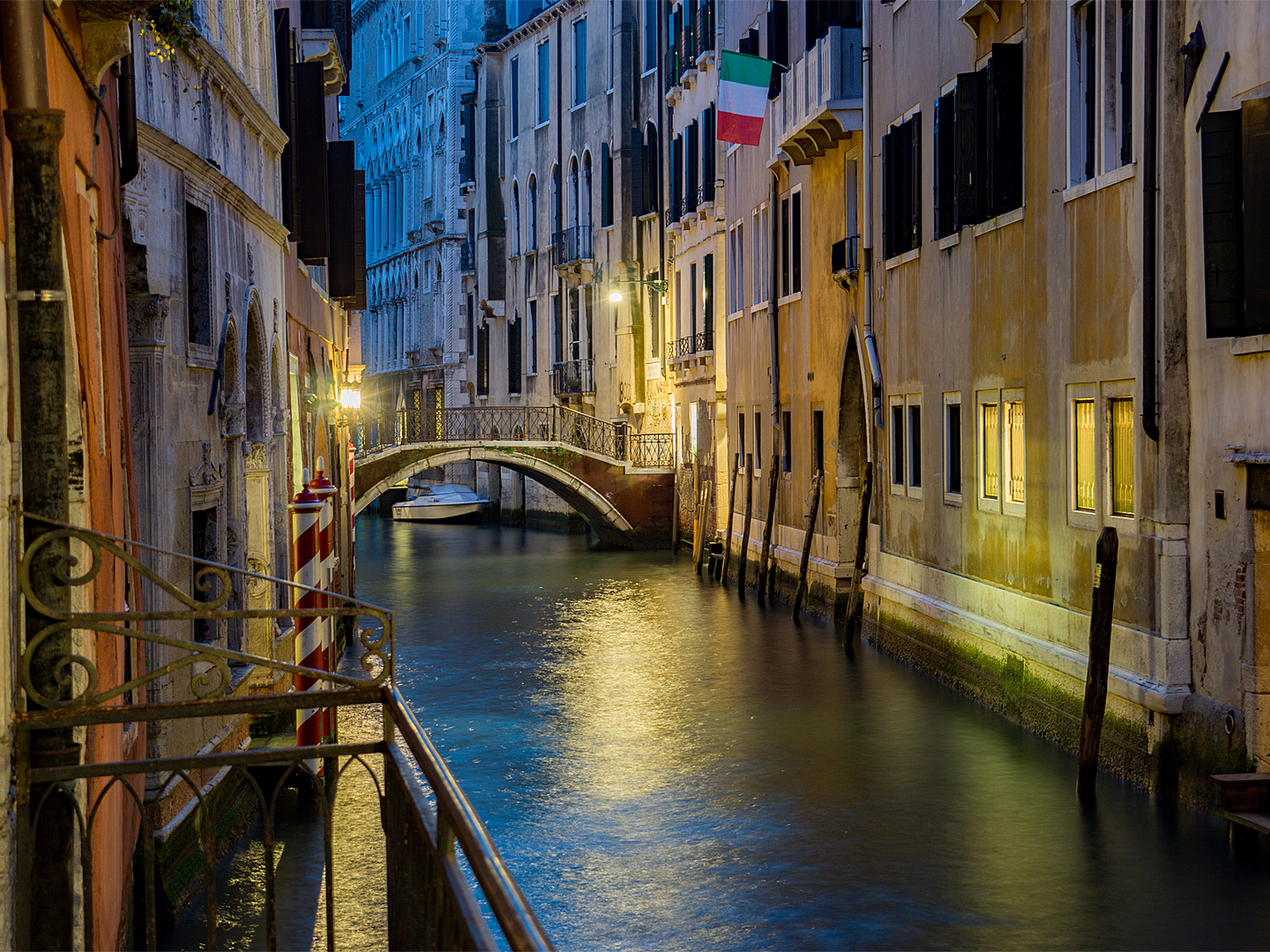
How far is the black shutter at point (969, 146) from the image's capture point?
1176 cm

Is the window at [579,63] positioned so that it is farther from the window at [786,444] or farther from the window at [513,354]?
the window at [786,444]

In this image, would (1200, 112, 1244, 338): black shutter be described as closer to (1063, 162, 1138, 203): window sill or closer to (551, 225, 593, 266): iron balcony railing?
(1063, 162, 1138, 203): window sill

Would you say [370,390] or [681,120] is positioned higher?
[681,120]

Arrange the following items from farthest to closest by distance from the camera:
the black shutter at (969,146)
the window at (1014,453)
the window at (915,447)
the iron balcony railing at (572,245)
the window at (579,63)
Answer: the window at (579,63)
the iron balcony railing at (572,245)
the window at (915,447)
the black shutter at (969,146)
the window at (1014,453)

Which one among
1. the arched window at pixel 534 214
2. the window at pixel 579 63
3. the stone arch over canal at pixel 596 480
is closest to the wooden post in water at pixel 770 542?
the stone arch over canal at pixel 596 480

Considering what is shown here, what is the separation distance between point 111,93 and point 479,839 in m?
4.53

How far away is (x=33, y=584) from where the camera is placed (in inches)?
153

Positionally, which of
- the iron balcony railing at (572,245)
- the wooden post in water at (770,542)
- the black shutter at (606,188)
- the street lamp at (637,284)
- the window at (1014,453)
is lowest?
the wooden post in water at (770,542)

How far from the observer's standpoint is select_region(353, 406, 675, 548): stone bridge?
2831 cm

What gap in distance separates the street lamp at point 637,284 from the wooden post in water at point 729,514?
21.0 ft

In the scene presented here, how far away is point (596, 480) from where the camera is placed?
28344 millimetres

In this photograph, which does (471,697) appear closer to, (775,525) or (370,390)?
(775,525)

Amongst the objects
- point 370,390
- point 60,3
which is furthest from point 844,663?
point 370,390

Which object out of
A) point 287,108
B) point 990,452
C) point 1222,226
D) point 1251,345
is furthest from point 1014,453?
point 287,108
